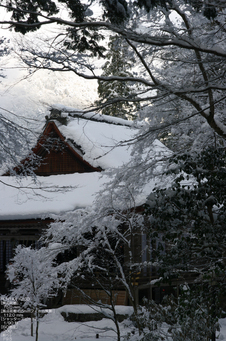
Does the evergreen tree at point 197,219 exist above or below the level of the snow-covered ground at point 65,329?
above

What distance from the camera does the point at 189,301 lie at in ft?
18.5

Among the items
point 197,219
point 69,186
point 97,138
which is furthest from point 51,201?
point 197,219

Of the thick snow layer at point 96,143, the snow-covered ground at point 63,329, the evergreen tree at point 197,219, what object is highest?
the thick snow layer at point 96,143

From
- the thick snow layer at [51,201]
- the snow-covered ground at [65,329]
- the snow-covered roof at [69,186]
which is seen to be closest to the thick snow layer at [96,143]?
the snow-covered roof at [69,186]

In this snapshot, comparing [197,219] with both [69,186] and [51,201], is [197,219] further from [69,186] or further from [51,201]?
[51,201]

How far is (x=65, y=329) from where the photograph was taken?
1128 centimetres

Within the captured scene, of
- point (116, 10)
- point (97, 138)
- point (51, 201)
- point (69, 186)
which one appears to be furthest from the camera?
point (97, 138)

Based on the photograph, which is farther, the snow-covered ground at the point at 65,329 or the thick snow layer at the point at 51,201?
the thick snow layer at the point at 51,201

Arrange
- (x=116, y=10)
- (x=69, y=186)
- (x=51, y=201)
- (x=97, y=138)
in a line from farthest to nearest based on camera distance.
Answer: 1. (x=97, y=138)
2. (x=51, y=201)
3. (x=69, y=186)
4. (x=116, y=10)

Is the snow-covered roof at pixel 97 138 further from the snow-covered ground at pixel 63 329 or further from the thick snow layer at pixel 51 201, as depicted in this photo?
the snow-covered ground at pixel 63 329

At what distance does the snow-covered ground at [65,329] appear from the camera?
10625 mm

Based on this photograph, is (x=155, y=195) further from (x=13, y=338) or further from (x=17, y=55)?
(x=13, y=338)

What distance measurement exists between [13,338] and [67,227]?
3.43m

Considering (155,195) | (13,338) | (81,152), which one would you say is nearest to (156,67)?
(155,195)
